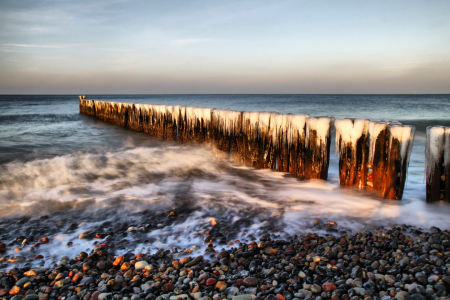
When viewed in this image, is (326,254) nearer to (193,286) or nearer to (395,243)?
(395,243)

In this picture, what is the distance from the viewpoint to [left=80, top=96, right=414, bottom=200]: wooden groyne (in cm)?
358

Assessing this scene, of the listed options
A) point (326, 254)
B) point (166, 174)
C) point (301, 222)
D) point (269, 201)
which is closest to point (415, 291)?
point (326, 254)

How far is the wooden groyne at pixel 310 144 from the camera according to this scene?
3.58 meters

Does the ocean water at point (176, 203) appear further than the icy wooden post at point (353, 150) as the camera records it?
No

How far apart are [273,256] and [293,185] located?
2122mm

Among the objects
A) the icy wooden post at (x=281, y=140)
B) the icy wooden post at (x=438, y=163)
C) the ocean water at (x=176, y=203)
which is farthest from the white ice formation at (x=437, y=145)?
the icy wooden post at (x=281, y=140)

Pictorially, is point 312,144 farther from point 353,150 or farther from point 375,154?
point 375,154

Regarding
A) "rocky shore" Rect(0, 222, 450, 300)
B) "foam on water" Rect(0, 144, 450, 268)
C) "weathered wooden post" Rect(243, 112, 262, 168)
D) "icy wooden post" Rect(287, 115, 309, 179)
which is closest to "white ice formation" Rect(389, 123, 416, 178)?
"foam on water" Rect(0, 144, 450, 268)

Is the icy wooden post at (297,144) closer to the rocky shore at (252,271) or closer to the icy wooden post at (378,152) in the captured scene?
the icy wooden post at (378,152)

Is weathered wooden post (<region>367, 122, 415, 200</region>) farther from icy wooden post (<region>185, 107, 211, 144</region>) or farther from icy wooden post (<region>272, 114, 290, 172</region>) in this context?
icy wooden post (<region>185, 107, 211, 144</region>)

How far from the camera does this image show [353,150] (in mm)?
3842

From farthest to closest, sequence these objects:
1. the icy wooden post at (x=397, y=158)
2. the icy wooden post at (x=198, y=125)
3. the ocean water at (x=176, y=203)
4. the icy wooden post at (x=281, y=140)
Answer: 1. the icy wooden post at (x=198, y=125)
2. the icy wooden post at (x=281, y=140)
3. the icy wooden post at (x=397, y=158)
4. the ocean water at (x=176, y=203)

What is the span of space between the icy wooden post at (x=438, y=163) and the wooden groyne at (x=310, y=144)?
0.24 m

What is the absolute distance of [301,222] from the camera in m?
3.30
